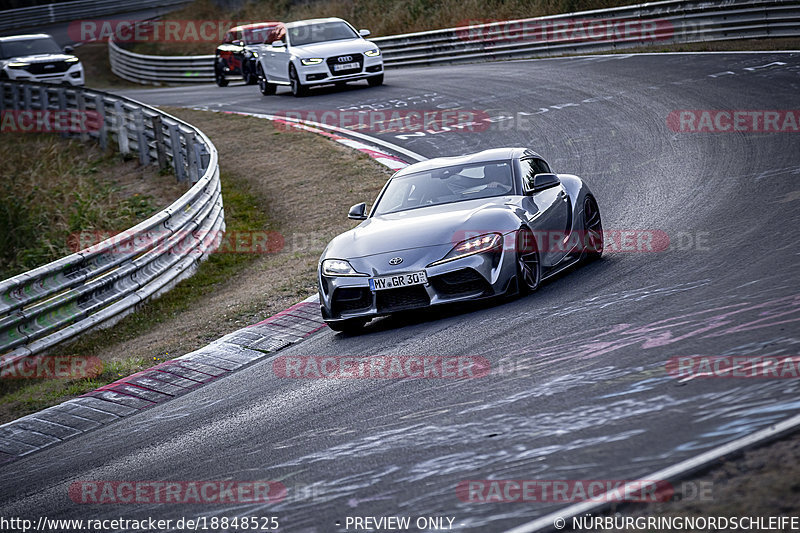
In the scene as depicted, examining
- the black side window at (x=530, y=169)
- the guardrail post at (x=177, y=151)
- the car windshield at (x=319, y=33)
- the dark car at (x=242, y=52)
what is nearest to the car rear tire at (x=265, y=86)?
the car windshield at (x=319, y=33)

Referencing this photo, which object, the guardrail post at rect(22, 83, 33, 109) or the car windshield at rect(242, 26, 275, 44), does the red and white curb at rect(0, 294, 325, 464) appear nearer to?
the guardrail post at rect(22, 83, 33, 109)

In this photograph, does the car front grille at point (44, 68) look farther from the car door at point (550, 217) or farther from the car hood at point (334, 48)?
the car door at point (550, 217)

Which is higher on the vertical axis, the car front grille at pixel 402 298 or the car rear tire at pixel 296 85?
the car rear tire at pixel 296 85

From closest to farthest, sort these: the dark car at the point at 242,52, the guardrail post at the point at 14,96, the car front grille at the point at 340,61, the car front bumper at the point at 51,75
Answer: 1. the car front grille at the point at 340,61
2. the guardrail post at the point at 14,96
3. the dark car at the point at 242,52
4. the car front bumper at the point at 51,75

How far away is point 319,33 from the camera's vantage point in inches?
987

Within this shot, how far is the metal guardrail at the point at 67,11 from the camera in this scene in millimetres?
61875

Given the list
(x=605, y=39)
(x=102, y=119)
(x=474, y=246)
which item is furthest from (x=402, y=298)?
(x=605, y=39)

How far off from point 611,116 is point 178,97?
54.0 feet

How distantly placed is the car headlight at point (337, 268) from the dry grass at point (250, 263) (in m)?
1.36

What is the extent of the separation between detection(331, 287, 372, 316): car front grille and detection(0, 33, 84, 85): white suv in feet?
82.9

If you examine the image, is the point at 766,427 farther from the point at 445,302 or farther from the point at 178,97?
the point at 178,97

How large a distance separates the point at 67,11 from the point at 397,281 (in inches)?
2369

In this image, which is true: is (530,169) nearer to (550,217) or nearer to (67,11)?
(550,217)

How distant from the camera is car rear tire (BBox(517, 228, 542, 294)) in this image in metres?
8.75
